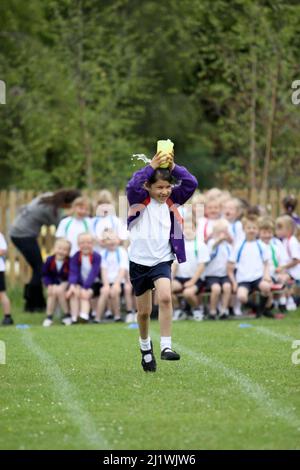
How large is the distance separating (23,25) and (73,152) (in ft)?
32.9

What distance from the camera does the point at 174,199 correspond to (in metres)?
10.6

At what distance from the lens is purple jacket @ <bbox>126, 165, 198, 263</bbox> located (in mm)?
10258

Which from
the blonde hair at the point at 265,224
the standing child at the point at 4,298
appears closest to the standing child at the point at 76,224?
the standing child at the point at 4,298

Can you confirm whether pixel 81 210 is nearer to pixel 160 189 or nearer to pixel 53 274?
pixel 53 274

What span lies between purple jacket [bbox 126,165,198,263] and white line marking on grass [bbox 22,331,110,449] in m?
1.60

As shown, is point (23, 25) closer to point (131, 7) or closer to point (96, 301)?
point (131, 7)

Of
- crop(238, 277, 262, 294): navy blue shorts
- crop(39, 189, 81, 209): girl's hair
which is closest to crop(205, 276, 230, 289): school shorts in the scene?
crop(238, 277, 262, 294): navy blue shorts

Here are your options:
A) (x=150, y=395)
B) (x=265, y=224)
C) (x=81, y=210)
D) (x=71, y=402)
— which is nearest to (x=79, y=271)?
(x=81, y=210)

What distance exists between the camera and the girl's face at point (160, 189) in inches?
406

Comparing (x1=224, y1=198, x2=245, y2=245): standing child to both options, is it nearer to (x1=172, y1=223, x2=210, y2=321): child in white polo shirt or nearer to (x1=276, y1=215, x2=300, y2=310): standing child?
(x1=276, y1=215, x2=300, y2=310): standing child

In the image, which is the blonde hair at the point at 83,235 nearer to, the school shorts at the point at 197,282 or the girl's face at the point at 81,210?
the girl's face at the point at 81,210

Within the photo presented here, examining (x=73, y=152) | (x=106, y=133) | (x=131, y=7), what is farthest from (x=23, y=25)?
(x=106, y=133)

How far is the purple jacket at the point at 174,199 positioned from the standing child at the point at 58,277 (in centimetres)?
728

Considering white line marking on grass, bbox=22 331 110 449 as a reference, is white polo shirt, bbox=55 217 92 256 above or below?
above
